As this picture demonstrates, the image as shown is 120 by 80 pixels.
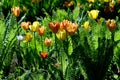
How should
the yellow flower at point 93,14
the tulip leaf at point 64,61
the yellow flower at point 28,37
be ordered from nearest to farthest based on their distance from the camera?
the tulip leaf at point 64,61
the yellow flower at point 28,37
the yellow flower at point 93,14

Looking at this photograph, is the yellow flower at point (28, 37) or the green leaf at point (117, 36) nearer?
the yellow flower at point (28, 37)

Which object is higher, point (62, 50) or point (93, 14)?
point (93, 14)

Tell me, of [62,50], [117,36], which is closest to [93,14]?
[117,36]

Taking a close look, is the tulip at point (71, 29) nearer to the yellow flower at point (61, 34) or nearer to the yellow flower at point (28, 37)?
the yellow flower at point (61, 34)

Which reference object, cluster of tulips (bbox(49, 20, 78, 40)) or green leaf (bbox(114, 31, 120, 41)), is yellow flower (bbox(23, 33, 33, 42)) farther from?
green leaf (bbox(114, 31, 120, 41))

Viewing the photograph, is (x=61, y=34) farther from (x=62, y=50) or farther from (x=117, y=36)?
(x=117, y=36)

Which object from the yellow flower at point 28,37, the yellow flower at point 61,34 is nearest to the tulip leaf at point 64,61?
the yellow flower at point 61,34

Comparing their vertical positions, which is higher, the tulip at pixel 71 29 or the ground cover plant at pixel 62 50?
the tulip at pixel 71 29

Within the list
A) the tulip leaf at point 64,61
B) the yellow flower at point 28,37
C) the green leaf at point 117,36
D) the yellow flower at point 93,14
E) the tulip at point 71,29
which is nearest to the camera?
the tulip at point 71,29

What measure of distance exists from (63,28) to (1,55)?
0.64m

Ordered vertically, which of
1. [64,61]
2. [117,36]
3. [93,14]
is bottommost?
[64,61]

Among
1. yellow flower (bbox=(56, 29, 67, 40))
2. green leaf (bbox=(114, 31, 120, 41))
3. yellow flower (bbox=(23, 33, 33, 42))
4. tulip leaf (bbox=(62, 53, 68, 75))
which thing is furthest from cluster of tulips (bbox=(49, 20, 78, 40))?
green leaf (bbox=(114, 31, 120, 41))

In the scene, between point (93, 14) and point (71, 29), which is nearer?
point (71, 29)

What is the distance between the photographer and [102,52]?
291cm
